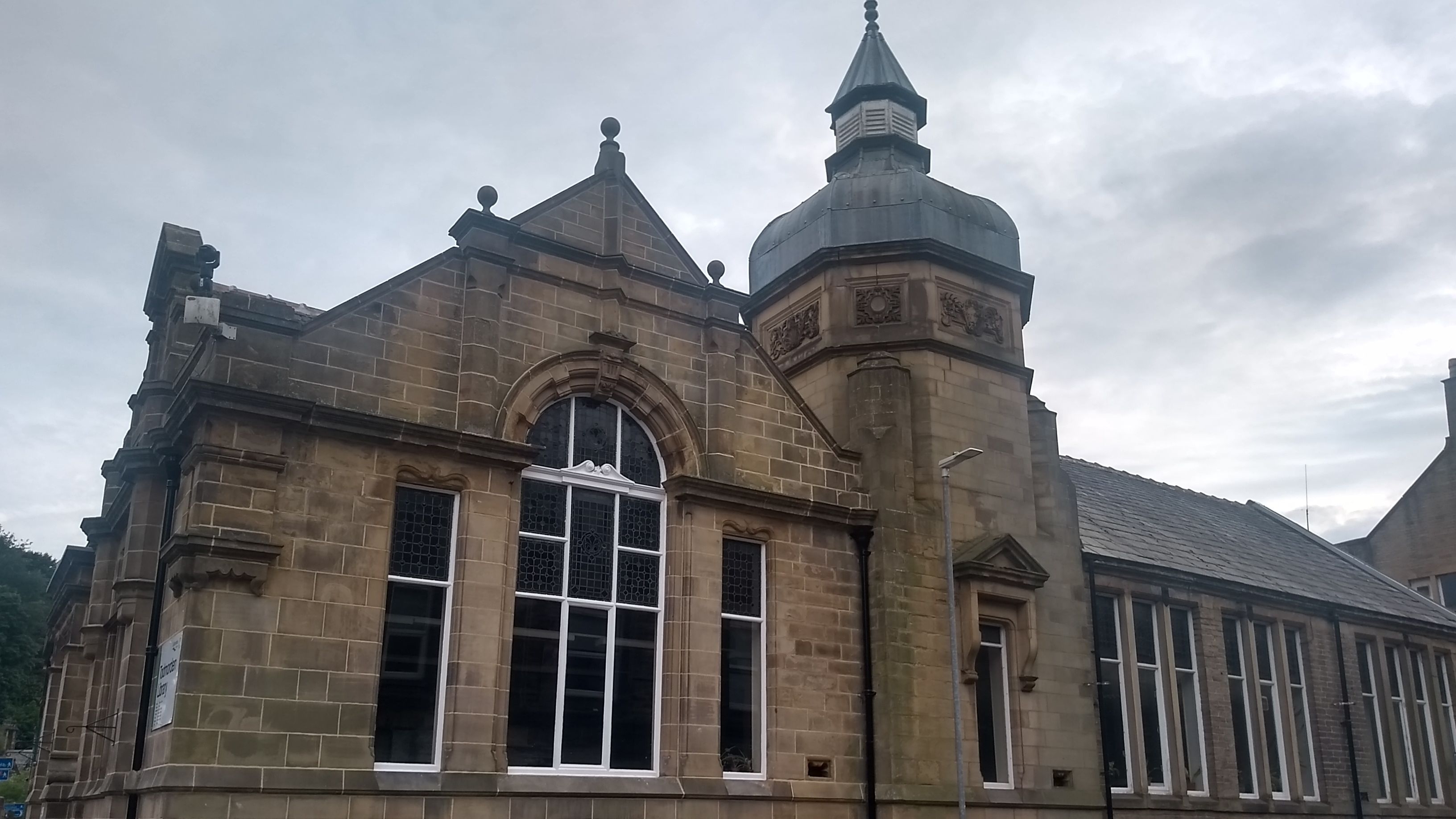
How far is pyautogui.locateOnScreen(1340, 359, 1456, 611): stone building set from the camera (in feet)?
139

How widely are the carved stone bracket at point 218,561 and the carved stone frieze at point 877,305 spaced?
36.4ft

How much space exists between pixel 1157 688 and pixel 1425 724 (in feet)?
41.3

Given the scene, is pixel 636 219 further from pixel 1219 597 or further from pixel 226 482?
pixel 1219 597

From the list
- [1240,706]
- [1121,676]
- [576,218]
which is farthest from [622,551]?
[1240,706]

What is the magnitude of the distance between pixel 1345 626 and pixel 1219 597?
19.3 feet

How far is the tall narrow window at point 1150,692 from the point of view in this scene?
24234 mm

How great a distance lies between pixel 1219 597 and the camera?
88.7ft

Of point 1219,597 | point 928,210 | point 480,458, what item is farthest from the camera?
point 1219,597

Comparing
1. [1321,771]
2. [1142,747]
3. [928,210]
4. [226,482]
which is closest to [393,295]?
[226,482]

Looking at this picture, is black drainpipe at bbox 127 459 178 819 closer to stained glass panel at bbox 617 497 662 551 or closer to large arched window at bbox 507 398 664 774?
large arched window at bbox 507 398 664 774

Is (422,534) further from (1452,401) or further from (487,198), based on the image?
(1452,401)

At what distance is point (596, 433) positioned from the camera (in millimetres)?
16859

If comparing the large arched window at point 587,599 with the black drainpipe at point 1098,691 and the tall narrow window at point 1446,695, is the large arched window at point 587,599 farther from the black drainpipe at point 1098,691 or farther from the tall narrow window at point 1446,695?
the tall narrow window at point 1446,695

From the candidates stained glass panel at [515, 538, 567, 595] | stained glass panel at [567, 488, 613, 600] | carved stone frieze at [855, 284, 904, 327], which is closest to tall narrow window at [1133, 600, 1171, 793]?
carved stone frieze at [855, 284, 904, 327]
